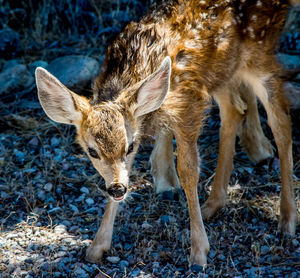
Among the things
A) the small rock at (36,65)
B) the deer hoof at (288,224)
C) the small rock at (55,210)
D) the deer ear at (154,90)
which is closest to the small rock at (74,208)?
the small rock at (55,210)

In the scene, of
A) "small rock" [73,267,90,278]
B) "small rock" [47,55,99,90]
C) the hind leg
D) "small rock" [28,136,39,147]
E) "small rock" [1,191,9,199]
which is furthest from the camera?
"small rock" [47,55,99,90]

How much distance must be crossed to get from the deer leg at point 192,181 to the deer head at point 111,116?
495mm

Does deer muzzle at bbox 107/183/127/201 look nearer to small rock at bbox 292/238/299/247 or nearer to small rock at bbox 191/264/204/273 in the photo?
small rock at bbox 191/264/204/273

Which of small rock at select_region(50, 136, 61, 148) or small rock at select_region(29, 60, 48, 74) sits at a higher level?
small rock at select_region(29, 60, 48, 74)

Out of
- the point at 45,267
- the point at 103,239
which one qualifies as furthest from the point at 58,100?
the point at 45,267

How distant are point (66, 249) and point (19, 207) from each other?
36.9 inches

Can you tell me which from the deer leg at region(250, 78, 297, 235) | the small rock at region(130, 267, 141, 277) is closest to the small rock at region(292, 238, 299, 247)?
the deer leg at region(250, 78, 297, 235)

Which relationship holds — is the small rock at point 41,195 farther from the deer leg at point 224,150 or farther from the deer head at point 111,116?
the deer leg at point 224,150

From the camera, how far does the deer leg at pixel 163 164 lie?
5.77 metres

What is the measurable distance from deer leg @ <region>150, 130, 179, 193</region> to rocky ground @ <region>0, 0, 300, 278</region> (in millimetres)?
151


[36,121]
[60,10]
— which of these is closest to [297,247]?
[36,121]

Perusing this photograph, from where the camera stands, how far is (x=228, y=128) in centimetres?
559

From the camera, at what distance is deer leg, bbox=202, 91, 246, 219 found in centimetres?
538

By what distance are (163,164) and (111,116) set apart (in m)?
1.85
